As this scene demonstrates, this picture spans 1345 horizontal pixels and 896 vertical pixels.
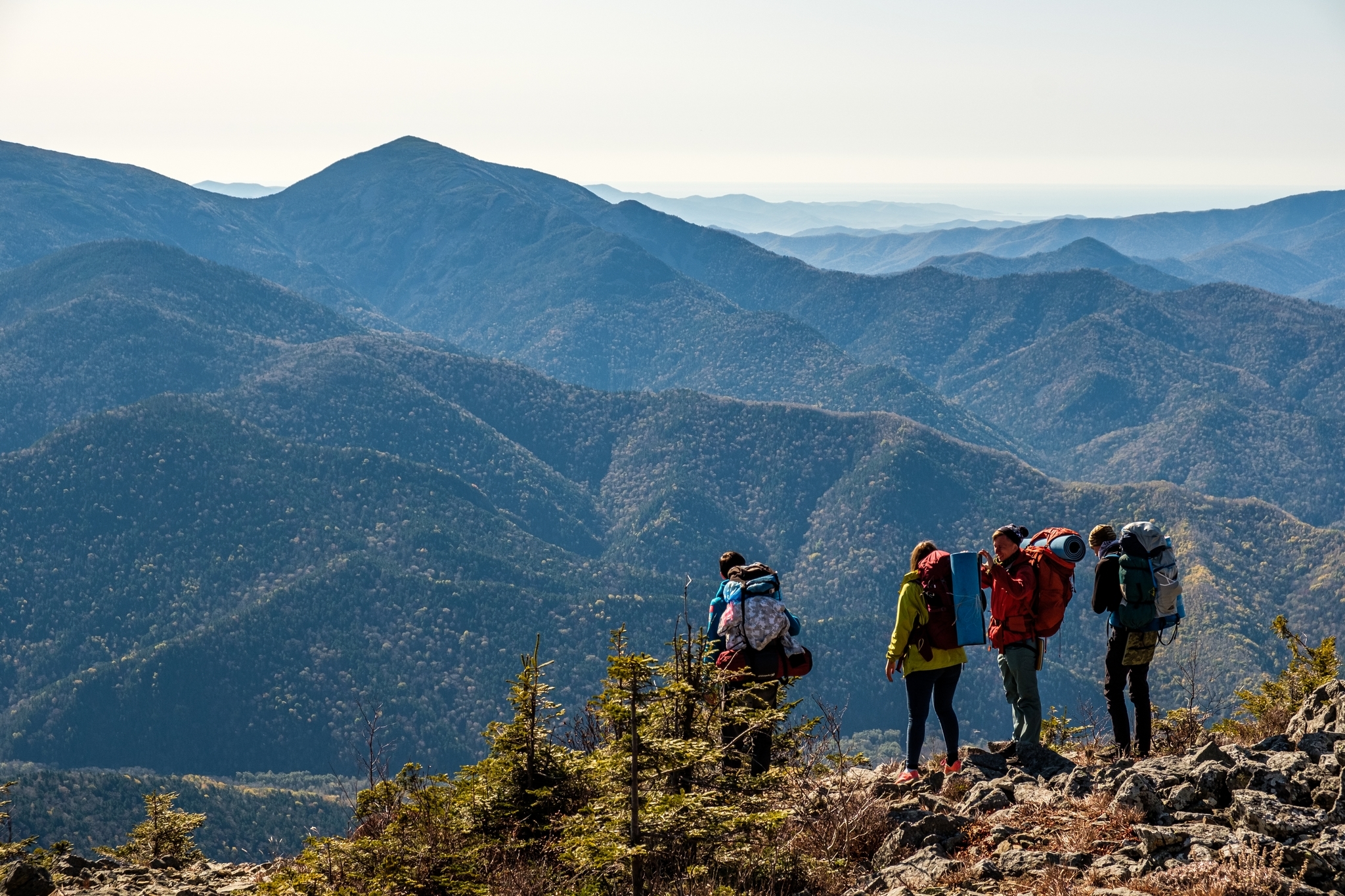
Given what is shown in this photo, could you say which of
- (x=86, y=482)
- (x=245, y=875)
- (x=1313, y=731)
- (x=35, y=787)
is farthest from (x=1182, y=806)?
(x=86, y=482)

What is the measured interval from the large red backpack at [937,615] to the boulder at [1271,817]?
351 centimetres

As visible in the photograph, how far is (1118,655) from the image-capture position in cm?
1170

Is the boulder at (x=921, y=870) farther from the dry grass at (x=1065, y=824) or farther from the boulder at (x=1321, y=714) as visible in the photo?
the boulder at (x=1321, y=714)

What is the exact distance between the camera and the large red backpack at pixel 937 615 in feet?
37.8

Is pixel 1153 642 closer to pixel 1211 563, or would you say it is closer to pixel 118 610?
pixel 118 610

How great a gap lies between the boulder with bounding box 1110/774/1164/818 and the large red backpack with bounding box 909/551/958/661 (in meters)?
2.77

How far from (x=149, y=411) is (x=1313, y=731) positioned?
179806 millimetres

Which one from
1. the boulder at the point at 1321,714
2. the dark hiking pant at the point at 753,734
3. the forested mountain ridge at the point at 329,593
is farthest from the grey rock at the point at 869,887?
the forested mountain ridge at the point at 329,593

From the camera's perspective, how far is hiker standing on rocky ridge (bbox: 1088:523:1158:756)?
459 inches

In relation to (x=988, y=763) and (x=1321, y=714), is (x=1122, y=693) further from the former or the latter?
(x=1321, y=714)

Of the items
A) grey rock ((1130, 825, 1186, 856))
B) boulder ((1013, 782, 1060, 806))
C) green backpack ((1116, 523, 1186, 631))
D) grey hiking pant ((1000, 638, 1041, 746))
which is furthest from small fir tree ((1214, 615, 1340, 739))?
grey rock ((1130, 825, 1186, 856))

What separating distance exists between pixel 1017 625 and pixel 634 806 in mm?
6090

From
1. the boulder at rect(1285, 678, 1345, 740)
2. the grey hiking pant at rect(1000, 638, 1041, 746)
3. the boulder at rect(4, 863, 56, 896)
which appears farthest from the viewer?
the grey hiking pant at rect(1000, 638, 1041, 746)

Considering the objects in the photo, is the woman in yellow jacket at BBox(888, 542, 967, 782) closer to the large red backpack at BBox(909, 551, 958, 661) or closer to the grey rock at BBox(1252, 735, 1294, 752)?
the large red backpack at BBox(909, 551, 958, 661)
